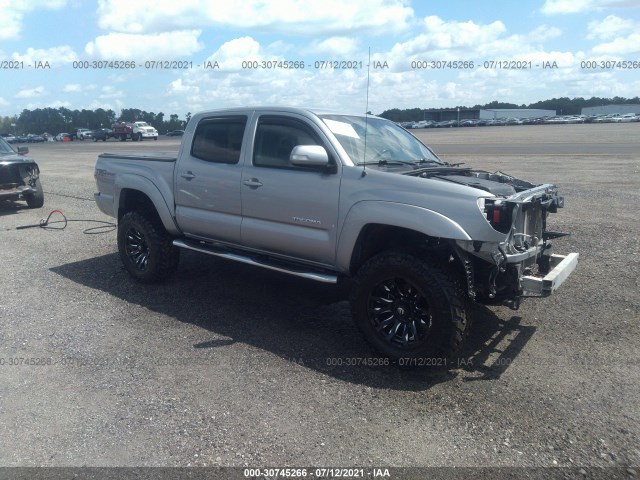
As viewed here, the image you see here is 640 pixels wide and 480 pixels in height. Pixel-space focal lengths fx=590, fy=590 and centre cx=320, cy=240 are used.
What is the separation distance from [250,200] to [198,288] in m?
1.67

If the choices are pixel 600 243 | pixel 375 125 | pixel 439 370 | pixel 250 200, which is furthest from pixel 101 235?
pixel 600 243

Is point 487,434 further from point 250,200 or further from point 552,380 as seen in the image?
point 250,200

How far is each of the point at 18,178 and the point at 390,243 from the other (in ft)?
34.3

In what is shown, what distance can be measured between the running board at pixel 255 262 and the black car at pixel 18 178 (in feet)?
25.3

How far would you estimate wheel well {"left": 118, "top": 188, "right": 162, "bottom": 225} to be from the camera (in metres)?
7.21

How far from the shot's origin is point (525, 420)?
402 cm

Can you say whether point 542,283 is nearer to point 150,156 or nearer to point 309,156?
point 309,156

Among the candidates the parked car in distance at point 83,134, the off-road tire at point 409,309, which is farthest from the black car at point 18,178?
the parked car in distance at point 83,134

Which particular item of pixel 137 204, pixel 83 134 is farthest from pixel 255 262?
pixel 83 134

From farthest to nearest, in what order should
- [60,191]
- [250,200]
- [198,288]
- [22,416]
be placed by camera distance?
[60,191] < [198,288] < [250,200] < [22,416]

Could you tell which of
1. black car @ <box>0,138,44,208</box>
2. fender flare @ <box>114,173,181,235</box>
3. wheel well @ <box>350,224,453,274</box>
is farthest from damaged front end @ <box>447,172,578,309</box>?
black car @ <box>0,138,44,208</box>

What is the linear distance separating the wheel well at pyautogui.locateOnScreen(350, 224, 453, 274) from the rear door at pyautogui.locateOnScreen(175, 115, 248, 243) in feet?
4.90

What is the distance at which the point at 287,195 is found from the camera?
18.1 ft

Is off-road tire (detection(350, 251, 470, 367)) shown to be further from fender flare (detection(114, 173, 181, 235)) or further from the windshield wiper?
fender flare (detection(114, 173, 181, 235))
